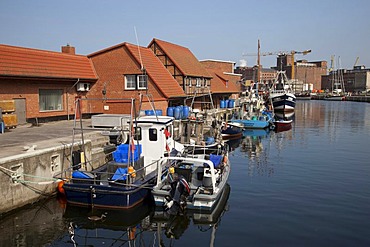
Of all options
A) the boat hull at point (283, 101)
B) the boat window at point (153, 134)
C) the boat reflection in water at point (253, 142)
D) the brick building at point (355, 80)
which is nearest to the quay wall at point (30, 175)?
the boat window at point (153, 134)

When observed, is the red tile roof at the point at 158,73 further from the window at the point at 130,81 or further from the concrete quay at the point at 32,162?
the concrete quay at the point at 32,162

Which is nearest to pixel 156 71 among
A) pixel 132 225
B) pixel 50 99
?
pixel 50 99

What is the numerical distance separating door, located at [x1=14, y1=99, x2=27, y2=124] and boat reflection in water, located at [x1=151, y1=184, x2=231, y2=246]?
15.6 metres

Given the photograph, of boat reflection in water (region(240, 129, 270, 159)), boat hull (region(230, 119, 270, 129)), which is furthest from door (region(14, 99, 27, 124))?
boat hull (region(230, 119, 270, 129))

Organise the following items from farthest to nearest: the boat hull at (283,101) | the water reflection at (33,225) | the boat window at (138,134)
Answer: the boat hull at (283,101), the boat window at (138,134), the water reflection at (33,225)

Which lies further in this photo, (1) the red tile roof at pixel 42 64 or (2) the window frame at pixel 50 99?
Result: (2) the window frame at pixel 50 99

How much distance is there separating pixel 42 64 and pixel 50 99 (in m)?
2.87

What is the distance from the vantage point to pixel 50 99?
88.9ft

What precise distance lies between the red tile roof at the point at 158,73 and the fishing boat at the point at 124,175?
45.3 ft

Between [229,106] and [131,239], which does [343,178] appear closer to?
[131,239]

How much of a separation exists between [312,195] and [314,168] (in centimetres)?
606

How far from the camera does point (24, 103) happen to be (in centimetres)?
2458

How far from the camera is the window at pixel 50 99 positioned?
86.2ft

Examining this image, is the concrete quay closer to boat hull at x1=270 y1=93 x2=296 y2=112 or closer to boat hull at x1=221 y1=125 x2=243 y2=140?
boat hull at x1=221 y1=125 x2=243 y2=140
